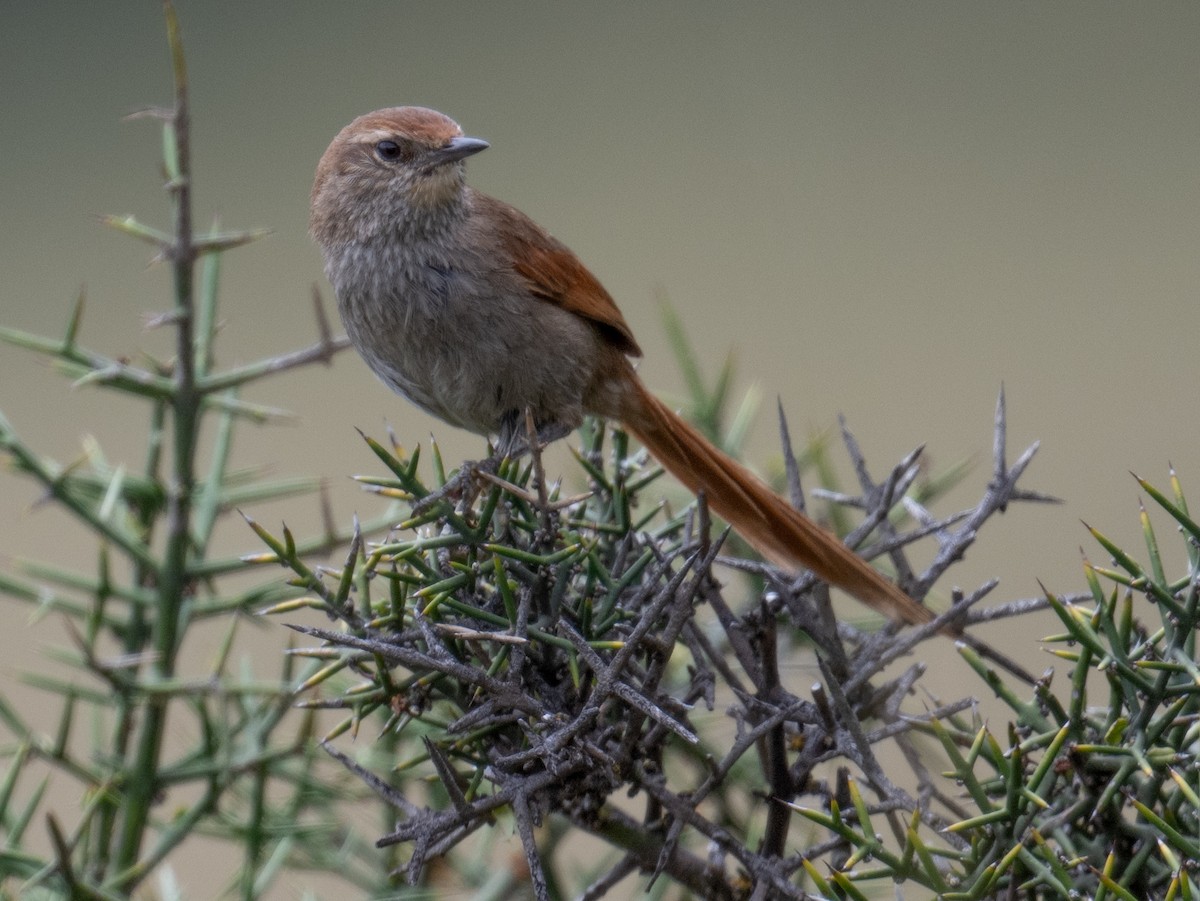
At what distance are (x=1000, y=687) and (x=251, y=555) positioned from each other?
2.17ft

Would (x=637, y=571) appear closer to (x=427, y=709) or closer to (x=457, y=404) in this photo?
(x=427, y=709)

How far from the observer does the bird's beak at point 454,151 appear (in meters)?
2.41

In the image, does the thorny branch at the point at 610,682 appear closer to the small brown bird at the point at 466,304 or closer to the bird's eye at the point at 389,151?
the small brown bird at the point at 466,304

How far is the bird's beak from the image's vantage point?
2.41 m

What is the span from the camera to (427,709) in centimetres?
117

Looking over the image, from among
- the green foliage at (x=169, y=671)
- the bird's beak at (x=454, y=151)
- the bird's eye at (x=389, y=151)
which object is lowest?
the green foliage at (x=169, y=671)

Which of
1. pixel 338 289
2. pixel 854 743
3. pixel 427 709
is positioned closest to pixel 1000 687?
pixel 854 743

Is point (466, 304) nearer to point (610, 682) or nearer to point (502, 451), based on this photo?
point (502, 451)

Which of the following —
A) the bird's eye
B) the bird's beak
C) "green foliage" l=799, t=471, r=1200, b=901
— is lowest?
"green foliage" l=799, t=471, r=1200, b=901

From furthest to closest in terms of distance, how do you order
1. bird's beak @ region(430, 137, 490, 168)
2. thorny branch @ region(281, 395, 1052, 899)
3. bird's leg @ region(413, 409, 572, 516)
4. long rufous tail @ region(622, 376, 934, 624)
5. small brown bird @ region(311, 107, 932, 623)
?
bird's beak @ region(430, 137, 490, 168)
small brown bird @ region(311, 107, 932, 623)
long rufous tail @ region(622, 376, 934, 624)
bird's leg @ region(413, 409, 572, 516)
thorny branch @ region(281, 395, 1052, 899)

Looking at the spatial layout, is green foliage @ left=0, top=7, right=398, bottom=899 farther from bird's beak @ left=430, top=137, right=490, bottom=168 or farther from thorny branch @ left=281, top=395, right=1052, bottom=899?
bird's beak @ left=430, top=137, right=490, bottom=168

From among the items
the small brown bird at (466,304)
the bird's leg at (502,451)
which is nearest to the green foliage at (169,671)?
the bird's leg at (502,451)

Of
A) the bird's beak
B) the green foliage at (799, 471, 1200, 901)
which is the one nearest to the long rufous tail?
the green foliage at (799, 471, 1200, 901)

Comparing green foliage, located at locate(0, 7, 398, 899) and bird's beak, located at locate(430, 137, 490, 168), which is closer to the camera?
green foliage, located at locate(0, 7, 398, 899)
